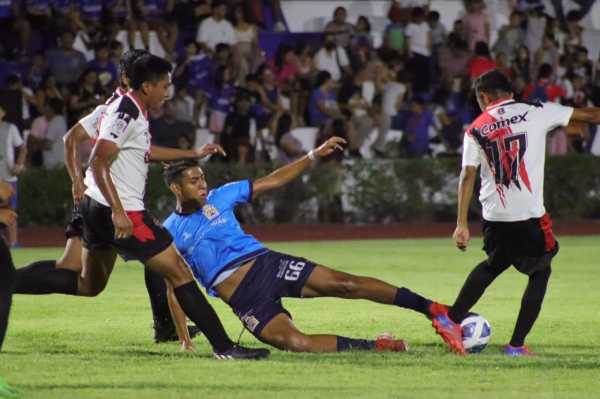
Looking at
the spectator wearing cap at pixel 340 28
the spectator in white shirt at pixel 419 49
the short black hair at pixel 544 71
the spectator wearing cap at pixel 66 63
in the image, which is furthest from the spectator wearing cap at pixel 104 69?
the short black hair at pixel 544 71

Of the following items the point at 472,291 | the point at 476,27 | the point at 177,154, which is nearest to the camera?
the point at 472,291

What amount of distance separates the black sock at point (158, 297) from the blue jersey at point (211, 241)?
50cm

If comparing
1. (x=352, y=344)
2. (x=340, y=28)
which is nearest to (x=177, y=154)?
(x=352, y=344)

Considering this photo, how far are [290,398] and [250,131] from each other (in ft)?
49.2

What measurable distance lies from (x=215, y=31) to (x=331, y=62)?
2.12 m

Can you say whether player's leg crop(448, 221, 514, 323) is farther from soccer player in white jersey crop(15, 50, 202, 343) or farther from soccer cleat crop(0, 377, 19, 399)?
soccer cleat crop(0, 377, 19, 399)

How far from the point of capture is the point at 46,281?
32.8 feet

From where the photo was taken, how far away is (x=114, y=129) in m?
8.85

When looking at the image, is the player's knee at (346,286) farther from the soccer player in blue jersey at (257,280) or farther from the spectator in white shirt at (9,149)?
the spectator in white shirt at (9,149)

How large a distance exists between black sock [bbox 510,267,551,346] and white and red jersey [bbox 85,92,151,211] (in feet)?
8.91

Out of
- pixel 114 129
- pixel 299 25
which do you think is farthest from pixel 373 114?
pixel 114 129

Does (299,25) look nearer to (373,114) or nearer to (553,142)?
(373,114)

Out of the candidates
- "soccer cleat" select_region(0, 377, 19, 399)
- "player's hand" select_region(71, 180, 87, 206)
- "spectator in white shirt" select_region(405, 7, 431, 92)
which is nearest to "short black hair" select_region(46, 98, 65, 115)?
"spectator in white shirt" select_region(405, 7, 431, 92)

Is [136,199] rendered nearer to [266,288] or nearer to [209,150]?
[209,150]
